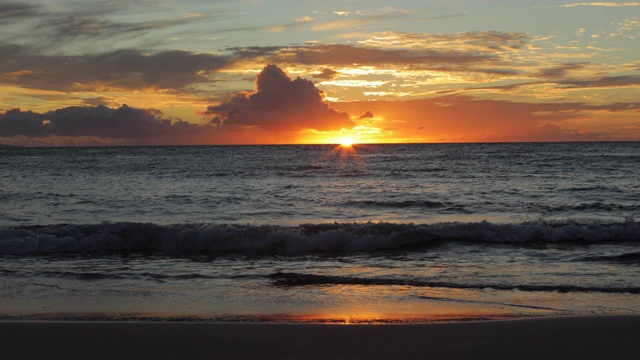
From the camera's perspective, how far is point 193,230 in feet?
52.4

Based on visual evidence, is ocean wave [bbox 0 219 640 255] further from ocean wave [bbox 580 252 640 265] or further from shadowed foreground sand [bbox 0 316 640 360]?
shadowed foreground sand [bbox 0 316 640 360]

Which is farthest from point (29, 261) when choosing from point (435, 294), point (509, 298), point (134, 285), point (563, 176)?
point (563, 176)

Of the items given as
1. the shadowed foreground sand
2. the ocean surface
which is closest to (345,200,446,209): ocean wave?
the ocean surface

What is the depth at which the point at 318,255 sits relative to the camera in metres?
14.2

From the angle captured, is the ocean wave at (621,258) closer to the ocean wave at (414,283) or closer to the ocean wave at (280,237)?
the ocean wave at (280,237)

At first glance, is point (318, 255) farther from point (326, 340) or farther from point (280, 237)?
point (326, 340)

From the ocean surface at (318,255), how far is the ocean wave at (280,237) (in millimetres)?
51

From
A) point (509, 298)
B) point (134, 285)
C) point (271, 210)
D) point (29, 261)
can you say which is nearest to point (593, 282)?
point (509, 298)

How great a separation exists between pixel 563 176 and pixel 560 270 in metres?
29.9

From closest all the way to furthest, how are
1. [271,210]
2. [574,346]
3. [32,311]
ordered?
[574,346]
[32,311]
[271,210]

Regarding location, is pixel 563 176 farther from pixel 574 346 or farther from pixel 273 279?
pixel 574 346

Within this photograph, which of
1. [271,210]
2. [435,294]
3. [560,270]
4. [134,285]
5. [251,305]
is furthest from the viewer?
[271,210]

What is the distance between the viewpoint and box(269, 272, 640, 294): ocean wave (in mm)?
9977

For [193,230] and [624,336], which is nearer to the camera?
[624,336]
